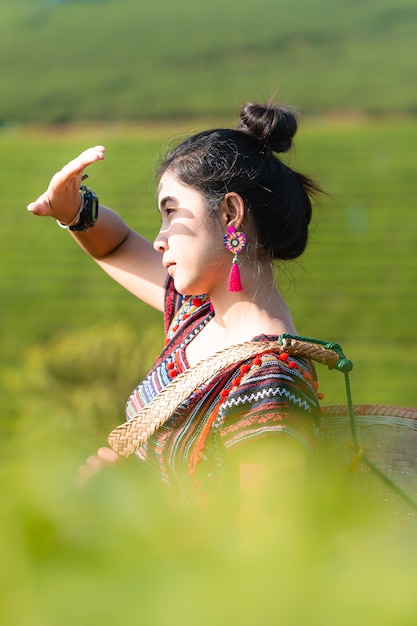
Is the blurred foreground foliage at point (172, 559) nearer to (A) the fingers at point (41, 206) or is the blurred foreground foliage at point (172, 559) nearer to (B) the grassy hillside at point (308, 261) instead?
(A) the fingers at point (41, 206)

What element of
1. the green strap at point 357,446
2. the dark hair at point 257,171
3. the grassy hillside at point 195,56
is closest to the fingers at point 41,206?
the dark hair at point 257,171

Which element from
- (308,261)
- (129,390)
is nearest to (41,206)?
(129,390)

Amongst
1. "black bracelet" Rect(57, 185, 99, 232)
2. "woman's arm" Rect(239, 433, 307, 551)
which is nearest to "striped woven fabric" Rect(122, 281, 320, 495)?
"black bracelet" Rect(57, 185, 99, 232)

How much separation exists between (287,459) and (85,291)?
1132cm

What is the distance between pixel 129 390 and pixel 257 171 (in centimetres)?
450

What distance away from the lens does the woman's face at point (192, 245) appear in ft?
5.25

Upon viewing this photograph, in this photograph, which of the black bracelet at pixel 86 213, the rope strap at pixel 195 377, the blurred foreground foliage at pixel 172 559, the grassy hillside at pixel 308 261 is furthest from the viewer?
the grassy hillside at pixel 308 261

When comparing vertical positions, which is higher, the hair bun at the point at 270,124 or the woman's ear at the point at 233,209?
the hair bun at the point at 270,124

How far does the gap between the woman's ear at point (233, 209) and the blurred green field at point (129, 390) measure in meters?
0.24

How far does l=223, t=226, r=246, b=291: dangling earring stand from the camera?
1.61 meters

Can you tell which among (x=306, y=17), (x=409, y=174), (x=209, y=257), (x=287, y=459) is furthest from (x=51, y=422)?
(x=306, y=17)

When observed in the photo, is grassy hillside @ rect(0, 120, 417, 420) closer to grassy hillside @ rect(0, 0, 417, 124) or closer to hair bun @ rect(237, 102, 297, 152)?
grassy hillside @ rect(0, 0, 417, 124)

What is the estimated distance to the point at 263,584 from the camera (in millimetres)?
446

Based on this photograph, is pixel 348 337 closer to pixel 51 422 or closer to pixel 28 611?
pixel 51 422
